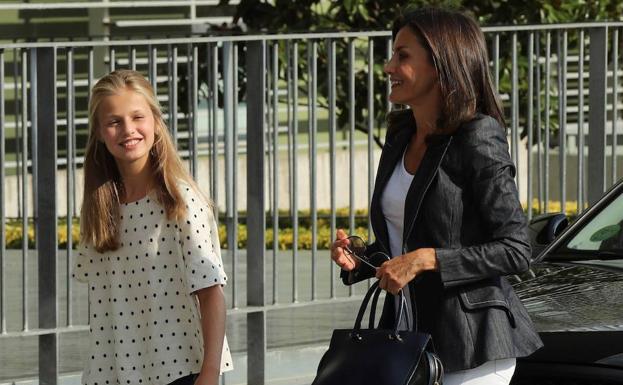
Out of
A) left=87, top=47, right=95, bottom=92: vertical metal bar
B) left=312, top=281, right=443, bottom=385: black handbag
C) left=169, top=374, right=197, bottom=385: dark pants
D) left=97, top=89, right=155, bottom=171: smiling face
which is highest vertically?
left=87, top=47, right=95, bottom=92: vertical metal bar

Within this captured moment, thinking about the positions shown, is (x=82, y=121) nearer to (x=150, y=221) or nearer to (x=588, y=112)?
(x=588, y=112)

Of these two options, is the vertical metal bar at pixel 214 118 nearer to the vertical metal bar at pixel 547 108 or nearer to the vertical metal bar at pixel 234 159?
the vertical metal bar at pixel 234 159

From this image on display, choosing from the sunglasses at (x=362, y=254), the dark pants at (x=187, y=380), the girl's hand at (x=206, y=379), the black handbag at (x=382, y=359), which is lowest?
the dark pants at (x=187, y=380)

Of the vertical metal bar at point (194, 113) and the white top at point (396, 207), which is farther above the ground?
the vertical metal bar at point (194, 113)

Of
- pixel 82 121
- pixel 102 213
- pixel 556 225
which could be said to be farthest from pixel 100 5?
pixel 102 213

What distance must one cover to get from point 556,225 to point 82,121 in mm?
3656

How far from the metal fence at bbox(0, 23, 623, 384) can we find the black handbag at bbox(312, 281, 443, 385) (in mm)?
3486

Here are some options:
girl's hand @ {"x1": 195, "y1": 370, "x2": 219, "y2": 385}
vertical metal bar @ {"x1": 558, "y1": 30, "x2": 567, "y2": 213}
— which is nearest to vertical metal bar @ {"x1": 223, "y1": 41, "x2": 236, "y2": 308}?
vertical metal bar @ {"x1": 558, "y1": 30, "x2": 567, "y2": 213}

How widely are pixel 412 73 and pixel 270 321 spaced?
630cm

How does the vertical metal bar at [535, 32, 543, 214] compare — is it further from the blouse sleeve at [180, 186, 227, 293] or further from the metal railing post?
the blouse sleeve at [180, 186, 227, 293]

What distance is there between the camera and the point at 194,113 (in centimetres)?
783

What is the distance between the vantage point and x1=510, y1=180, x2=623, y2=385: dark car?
489cm

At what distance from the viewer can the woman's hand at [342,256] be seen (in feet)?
14.4

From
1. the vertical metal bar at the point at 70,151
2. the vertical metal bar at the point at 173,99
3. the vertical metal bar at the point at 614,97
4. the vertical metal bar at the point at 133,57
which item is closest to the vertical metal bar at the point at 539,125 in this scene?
the vertical metal bar at the point at 614,97
